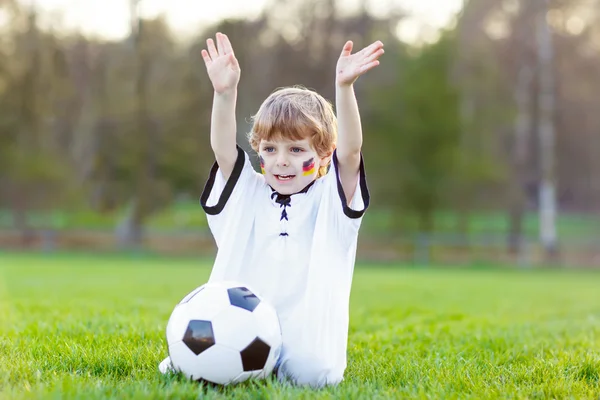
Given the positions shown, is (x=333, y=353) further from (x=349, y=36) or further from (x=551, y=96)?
(x=551, y=96)

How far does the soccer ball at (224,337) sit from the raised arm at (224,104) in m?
0.70

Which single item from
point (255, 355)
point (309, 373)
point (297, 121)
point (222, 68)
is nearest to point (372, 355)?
point (309, 373)

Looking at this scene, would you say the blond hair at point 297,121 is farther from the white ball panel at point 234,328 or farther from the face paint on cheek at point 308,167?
the white ball panel at point 234,328

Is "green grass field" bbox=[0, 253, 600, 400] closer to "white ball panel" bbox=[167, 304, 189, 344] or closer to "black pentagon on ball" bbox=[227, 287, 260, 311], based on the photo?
"white ball panel" bbox=[167, 304, 189, 344]

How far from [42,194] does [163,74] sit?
6.45 meters

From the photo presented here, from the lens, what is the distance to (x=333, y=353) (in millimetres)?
3098

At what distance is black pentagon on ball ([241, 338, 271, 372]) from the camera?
2.84 metres

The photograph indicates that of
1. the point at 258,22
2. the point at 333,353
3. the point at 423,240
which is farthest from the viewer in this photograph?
the point at 258,22

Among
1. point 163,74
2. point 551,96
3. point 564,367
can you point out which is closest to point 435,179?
point 551,96

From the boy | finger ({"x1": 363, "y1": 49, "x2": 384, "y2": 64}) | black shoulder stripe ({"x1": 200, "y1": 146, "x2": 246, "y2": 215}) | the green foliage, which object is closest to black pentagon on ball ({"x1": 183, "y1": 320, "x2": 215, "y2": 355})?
the boy

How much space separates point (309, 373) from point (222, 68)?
4.99 ft

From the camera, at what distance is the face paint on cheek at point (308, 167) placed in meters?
3.33

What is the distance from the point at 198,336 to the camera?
285 centimetres

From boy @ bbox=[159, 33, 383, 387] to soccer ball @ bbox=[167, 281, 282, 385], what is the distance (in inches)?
7.7
